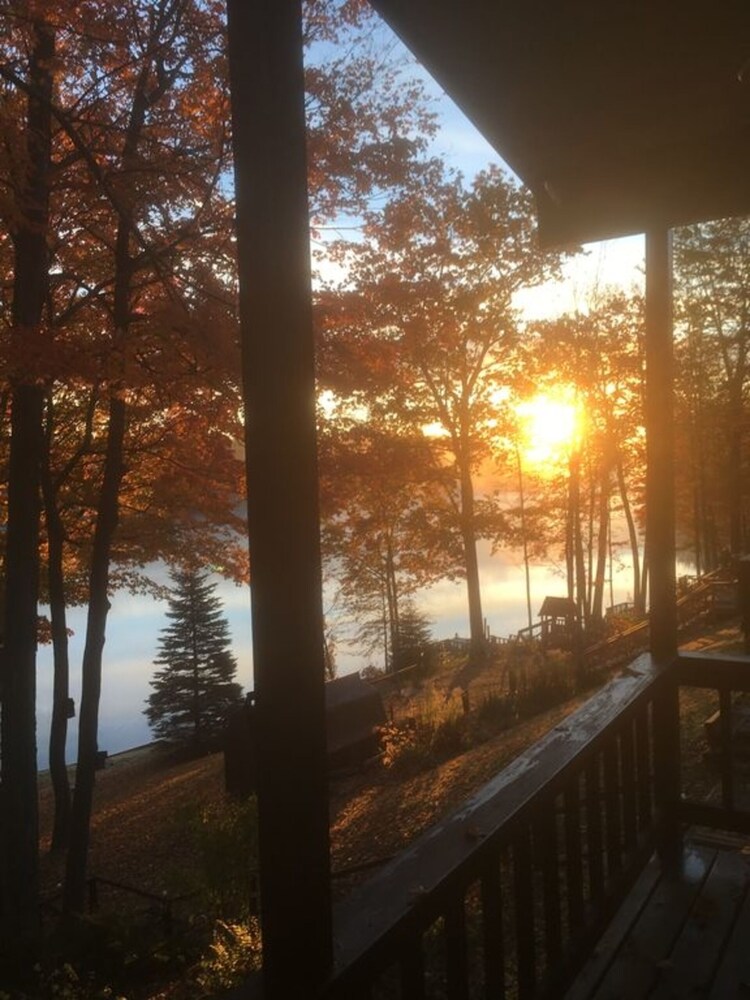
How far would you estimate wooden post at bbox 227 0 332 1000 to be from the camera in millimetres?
1375

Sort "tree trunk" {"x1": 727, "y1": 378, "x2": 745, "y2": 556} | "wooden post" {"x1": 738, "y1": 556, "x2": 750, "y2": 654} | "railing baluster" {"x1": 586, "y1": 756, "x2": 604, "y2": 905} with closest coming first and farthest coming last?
"railing baluster" {"x1": 586, "y1": 756, "x2": 604, "y2": 905} < "wooden post" {"x1": 738, "y1": 556, "x2": 750, "y2": 654} < "tree trunk" {"x1": 727, "y1": 378, "x2": 745, "y2": 556}

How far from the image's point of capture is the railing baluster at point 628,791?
284cm

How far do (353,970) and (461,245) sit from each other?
45.6 feet

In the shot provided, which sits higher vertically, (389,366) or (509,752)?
(389,366)

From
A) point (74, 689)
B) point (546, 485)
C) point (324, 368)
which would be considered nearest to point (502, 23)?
point (324, 368)

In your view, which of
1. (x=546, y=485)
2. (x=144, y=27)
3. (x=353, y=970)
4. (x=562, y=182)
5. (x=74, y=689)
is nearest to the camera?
(x=353, y=970)

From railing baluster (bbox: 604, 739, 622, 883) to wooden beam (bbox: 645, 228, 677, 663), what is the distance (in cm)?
77

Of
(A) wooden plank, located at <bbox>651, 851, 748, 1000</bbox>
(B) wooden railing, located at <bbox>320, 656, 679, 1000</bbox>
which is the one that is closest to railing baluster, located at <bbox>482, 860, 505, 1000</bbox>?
(B) wooden railing, located at <bbox>320, 656, 679, 1000</bbox>

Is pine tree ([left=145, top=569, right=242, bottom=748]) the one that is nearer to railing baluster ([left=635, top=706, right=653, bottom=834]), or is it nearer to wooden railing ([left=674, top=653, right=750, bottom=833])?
wooden railing ([left=674, top=653, right=750, bottom=833])

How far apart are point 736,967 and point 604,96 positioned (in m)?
3.16

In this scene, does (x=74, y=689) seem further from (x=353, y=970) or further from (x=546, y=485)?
(x=353, y=970)

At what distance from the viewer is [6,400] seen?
8.88m

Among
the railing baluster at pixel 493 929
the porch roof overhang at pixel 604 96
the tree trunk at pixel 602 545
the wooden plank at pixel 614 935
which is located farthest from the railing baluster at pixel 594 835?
the tree trunk at pixel 602 545

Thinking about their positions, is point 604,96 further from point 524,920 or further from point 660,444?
point 524,920
